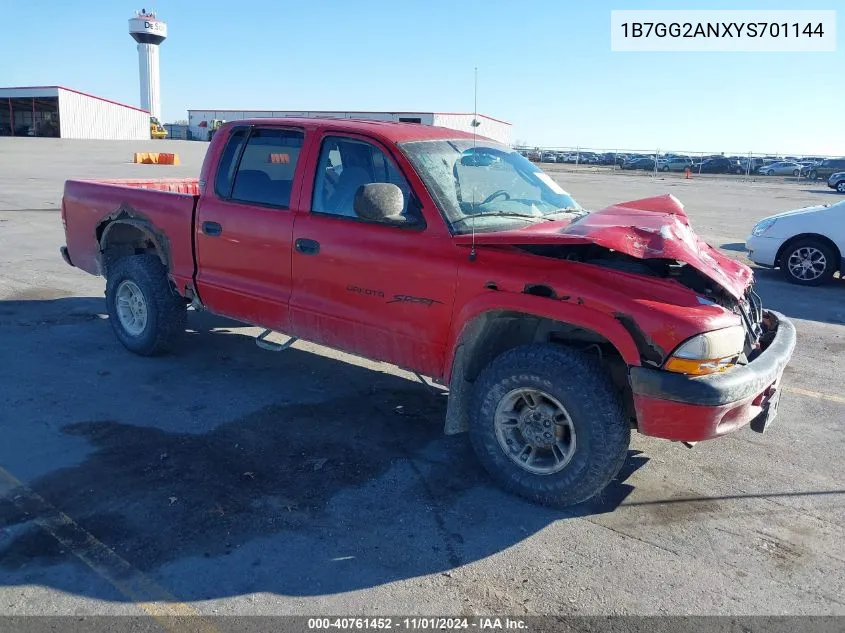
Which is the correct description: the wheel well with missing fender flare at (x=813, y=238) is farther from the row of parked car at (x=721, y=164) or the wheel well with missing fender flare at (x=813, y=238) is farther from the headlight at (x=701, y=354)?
the row of parked car at (x=721, y=164)

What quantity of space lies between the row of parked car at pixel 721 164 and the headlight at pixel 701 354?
139ft

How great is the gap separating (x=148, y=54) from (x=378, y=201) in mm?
101473

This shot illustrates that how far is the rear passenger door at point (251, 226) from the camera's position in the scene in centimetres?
505

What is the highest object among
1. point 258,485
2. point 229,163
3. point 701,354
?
point 229,163

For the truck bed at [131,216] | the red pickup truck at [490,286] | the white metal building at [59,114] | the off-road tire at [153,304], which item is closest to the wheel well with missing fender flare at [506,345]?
the red pickup truck at [490,286]

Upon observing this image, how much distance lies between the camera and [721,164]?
174 feet

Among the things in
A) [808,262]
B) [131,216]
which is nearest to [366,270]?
[131,216]

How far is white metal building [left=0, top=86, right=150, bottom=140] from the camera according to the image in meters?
53.9

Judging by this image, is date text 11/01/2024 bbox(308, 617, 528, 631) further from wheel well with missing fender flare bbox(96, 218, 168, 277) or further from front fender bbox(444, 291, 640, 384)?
wheel well with missing fender flare bbox(96, 218, 168, 277)

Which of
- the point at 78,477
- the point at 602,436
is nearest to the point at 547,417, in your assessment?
the point at 602,436

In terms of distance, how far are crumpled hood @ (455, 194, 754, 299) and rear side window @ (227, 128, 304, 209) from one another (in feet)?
5.06

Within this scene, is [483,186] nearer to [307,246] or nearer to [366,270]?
[366,270]

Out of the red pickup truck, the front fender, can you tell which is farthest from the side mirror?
the front fender

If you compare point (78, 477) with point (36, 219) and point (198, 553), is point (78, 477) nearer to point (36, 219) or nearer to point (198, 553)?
point (198, 553)
